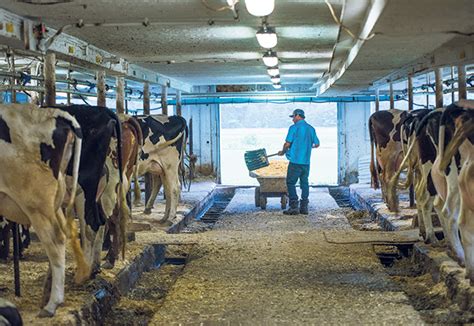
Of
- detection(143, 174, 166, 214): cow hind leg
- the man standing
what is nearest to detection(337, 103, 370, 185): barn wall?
the man standing

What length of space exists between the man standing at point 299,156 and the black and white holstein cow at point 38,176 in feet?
28.5

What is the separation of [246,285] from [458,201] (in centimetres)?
227

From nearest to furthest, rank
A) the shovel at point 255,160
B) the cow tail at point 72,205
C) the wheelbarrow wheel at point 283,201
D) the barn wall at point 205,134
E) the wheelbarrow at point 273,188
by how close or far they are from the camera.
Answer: the cow tail at point 72,205, the wheelbarrow at point 273,188, the wheelbarrow wheel at point 283,201, the shovel at point 255,160, the barn wall at point 205,134

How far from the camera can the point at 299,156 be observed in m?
14.2

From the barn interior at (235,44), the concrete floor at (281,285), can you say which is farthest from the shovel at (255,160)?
the concrete floor at (281,285)

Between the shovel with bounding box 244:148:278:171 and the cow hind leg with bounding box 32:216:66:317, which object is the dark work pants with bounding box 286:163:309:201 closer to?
the shovel with bounding box 244:148:278:171

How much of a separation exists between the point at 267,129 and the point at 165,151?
30256 mm

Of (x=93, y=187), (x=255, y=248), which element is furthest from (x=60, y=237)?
(x=255, y=248)

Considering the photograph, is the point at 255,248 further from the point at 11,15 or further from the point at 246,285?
the point at 11,15

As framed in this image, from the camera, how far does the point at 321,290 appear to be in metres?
7.00

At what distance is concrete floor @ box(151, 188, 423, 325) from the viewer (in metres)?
6.09

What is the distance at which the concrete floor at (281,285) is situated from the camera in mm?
6090

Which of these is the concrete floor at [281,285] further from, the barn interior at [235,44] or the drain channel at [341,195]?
the drain channel at [341,195]

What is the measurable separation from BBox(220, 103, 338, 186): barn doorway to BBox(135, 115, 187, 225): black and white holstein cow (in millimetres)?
19136
